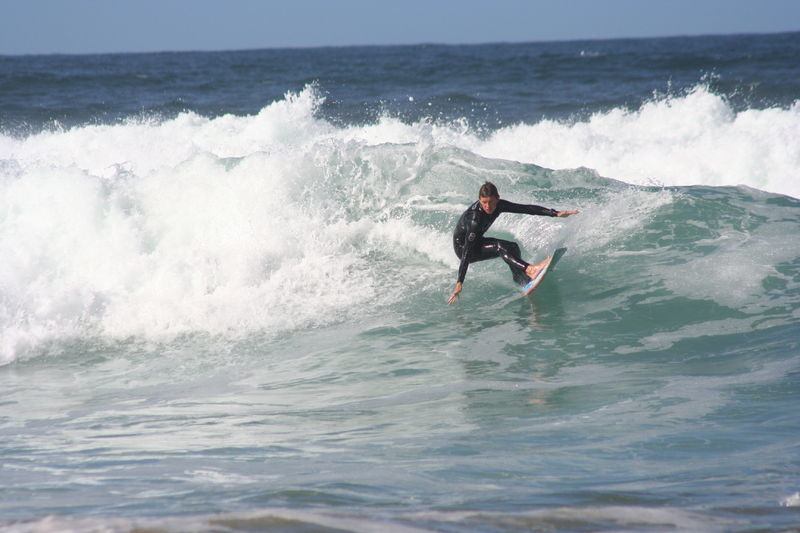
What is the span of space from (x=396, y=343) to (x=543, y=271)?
174 centimetres

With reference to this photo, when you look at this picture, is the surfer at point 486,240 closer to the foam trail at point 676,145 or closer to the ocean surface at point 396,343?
the ocean surface at point 396,343

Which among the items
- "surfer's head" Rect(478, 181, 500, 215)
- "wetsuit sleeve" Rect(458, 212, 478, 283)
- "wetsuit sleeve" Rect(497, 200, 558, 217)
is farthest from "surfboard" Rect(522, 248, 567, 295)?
"surfer's head" Rect(478, 181, 500, 215)

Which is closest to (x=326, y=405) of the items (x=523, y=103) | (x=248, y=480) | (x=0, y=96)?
(x=248, y=480)

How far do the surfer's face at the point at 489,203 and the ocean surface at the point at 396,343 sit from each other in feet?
3.54

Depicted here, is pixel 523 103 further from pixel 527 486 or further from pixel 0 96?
pixel 527 486

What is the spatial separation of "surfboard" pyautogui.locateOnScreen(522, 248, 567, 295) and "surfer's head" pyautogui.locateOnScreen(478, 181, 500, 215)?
84 centimetres

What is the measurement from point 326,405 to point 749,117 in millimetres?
13211

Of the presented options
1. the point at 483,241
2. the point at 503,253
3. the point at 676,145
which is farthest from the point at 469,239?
the point at 676,145

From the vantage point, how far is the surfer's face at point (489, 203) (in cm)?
779

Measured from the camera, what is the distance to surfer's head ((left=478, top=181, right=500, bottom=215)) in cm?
774

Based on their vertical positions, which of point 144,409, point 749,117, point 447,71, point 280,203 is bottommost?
point 144,409

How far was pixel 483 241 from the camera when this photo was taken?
842cm

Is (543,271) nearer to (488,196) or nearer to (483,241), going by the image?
(483,241)

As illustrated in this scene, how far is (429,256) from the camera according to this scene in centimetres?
981
